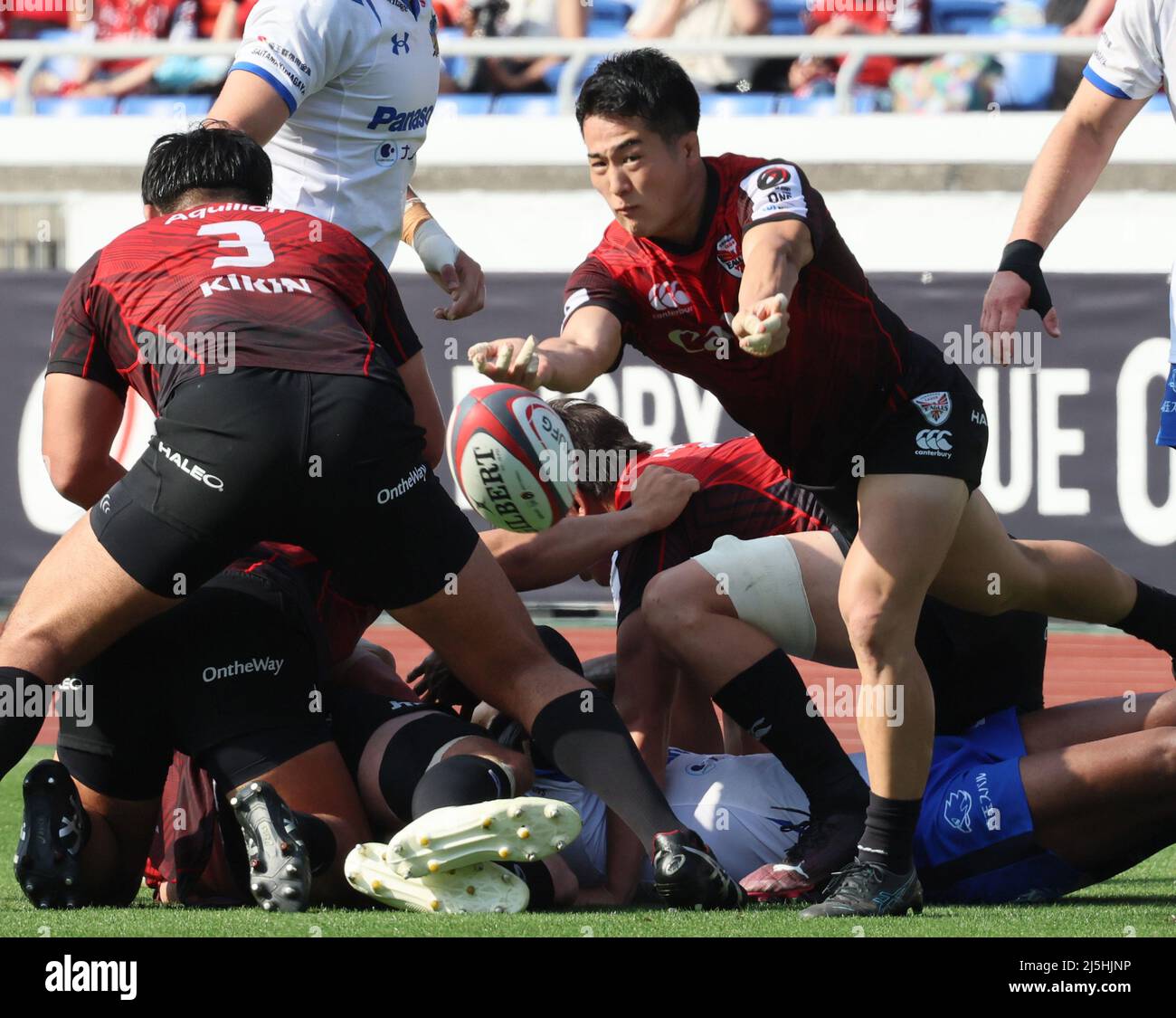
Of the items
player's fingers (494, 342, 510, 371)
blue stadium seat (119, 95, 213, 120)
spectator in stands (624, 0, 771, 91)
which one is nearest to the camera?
player's fingers (494, 342, 510, 371)

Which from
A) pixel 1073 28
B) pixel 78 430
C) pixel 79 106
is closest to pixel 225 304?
A: pixel 78 430

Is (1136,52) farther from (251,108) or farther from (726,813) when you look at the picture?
(251,108)

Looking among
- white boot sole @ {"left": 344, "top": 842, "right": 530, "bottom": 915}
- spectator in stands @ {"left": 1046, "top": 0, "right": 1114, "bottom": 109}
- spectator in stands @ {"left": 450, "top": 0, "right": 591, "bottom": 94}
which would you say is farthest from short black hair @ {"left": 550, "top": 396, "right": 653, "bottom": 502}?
spectator in stands @ {"left": 450, "top": 0, "right": 591, "bottom": 94}

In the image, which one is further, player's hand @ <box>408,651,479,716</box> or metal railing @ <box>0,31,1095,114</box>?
metal railing @ <box>0,31,1095,114</box>

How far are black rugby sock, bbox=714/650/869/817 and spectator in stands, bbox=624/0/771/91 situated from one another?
956 cm

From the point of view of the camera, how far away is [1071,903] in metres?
4.05

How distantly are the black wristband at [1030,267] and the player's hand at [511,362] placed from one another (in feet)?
3.58

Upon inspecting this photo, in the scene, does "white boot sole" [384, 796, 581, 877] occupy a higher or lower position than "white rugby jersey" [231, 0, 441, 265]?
lower

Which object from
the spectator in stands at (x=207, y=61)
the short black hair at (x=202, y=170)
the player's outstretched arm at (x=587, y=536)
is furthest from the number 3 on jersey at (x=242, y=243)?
the spectator in stands at (x=207, y=61)

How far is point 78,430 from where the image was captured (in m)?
4.02

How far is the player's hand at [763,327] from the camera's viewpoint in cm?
338

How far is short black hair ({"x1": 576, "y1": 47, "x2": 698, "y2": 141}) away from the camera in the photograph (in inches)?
154

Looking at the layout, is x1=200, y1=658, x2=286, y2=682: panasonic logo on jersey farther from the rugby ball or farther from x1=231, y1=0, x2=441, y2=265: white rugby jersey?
x1=231, y1=0, x2=441, y2=265: white rugby jersey

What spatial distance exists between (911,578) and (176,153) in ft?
6.57
